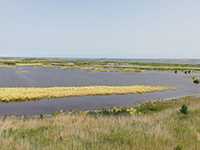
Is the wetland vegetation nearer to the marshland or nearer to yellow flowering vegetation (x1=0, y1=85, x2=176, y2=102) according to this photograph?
yellow flowering vegetation (x1=0, y1=85, x2=176, y2=102)

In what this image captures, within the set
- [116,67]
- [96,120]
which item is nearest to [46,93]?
[96,120]

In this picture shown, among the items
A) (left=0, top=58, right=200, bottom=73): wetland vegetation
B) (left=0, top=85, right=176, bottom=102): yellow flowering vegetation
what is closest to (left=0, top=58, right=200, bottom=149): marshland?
(left=0, top=85, right=176, bottom=102): yellow flowering vegetation

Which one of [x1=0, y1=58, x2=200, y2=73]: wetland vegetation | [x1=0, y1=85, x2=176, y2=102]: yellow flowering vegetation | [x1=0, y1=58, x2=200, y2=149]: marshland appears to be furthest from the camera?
[x1=0, y1=58, x2=200, y2=73]: wetland vegetation

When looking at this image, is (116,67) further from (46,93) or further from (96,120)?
(96,120)

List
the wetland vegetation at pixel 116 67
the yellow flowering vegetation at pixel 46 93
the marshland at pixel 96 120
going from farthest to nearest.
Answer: the wetland vegetation at pixel 116 67 < the yellow flowering vegetation at pixel 46 93 < the marshland at pixel 96 120

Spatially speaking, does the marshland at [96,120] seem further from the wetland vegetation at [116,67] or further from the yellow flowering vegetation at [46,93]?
the wetland vegetation at [116,67]

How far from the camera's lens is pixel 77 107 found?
18.9m

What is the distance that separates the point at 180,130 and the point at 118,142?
9.92 feet

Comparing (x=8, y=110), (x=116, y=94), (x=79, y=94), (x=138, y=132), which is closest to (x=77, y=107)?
(x=79, y=94)

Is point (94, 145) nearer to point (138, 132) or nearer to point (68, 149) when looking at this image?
point (68, 149)

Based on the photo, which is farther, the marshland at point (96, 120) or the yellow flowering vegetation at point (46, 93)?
the yellow flowering vegetation at point (46, 93)

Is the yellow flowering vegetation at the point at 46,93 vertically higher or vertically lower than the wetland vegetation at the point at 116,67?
lower

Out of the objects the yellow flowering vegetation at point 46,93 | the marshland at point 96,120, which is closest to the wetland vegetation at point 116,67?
the yellow flowering vegetation at point 46,93

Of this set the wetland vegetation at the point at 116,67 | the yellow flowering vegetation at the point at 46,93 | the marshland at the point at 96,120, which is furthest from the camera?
the wetland vegetation at the point at 116,67
